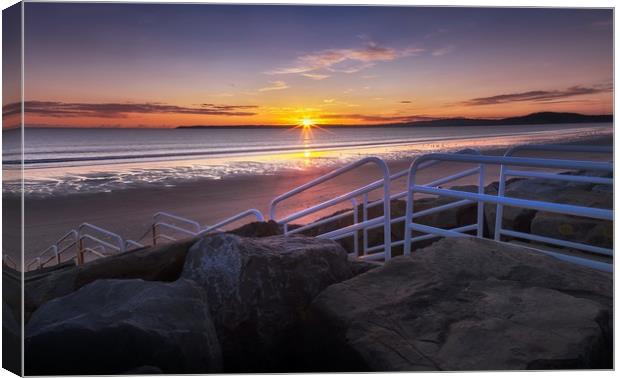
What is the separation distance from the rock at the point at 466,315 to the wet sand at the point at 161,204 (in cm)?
685

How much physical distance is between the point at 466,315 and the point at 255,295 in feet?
3.18

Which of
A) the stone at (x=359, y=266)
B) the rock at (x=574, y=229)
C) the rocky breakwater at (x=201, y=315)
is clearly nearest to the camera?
the rocky breakwater at (x=201, y=315)

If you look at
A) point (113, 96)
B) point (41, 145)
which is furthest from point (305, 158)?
point (41, 145)

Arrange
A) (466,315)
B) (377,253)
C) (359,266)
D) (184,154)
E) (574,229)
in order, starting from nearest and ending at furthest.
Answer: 1. (466,315)
2. (359,266)
3. (377,253)
4. (574,229)
5. (184,154)

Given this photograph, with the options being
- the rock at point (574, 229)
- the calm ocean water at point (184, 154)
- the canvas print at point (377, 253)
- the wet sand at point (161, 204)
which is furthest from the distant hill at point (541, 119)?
the wet sand at point (161, 204)

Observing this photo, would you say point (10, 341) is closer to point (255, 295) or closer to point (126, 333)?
point (126, 333)

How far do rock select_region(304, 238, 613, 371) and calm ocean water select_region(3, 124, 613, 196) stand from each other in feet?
16.1

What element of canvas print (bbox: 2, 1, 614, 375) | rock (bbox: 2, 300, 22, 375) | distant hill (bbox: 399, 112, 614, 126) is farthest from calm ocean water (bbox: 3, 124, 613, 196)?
rock (bbox: 2, 300, 22, 375)

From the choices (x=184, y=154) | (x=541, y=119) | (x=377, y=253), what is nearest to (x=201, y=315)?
(x=377, y=253)

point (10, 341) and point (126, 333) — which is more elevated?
point (126, 333)

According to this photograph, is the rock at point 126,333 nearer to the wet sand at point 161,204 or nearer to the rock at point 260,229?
the rock at point 260,229

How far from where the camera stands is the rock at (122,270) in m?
3.48

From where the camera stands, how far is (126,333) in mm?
2422

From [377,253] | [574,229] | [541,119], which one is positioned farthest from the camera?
[541,119]
